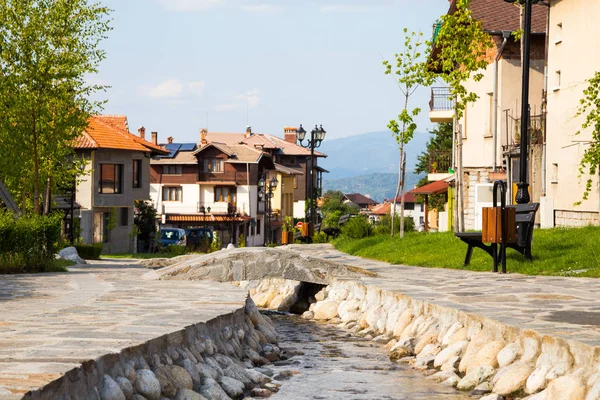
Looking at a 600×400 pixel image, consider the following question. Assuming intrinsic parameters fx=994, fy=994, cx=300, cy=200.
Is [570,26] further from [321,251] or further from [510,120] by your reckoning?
[321,251]

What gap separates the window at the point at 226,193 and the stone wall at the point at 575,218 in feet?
196

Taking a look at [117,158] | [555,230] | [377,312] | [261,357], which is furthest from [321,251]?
[117,158]

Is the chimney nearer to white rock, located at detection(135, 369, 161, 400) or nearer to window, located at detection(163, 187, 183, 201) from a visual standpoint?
window, located at detection(163, 187, 183, 201)

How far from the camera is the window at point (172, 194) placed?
89000mm

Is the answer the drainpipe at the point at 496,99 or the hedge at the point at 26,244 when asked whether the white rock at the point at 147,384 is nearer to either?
the hedge at the point at 26,244

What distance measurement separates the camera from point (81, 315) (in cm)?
1009

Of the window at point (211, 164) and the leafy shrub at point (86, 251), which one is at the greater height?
the window at point (211, 164)

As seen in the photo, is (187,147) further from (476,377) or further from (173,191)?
(476,377)

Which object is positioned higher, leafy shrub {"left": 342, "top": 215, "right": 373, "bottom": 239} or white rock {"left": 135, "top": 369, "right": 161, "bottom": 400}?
leafy shrub {"left": 342, "top": 215, "right": 373, "bottom": 239}

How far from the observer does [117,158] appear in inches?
2384

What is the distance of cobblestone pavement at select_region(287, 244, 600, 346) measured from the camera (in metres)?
9.79

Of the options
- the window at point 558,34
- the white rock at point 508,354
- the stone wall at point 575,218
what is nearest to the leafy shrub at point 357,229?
the stone wall at point 575,218

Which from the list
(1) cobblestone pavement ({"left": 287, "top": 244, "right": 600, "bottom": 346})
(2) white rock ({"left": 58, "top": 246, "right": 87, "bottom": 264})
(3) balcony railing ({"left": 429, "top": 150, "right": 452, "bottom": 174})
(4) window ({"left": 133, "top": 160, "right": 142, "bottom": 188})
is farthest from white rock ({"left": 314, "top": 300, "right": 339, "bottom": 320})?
(4) window ({"left": 133, "top": 160, "right": 142, "bottom": 188})

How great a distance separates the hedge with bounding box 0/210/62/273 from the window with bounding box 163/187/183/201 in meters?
68.4
